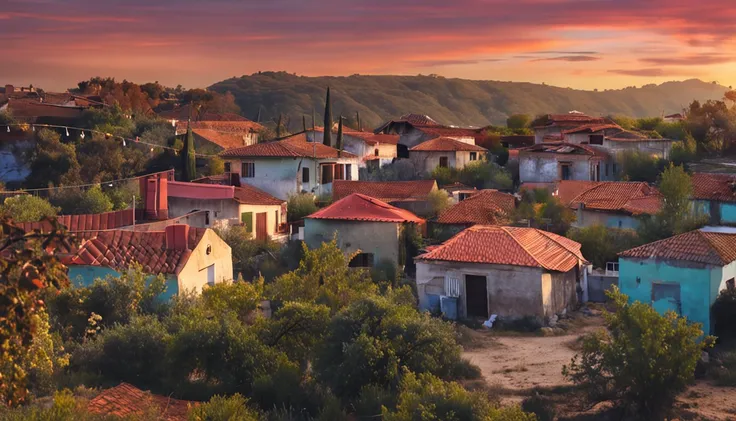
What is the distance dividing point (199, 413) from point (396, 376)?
466cm

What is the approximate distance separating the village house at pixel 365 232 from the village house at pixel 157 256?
292 inches

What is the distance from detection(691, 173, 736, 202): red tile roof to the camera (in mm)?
37156

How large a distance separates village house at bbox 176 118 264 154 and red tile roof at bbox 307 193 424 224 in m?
18.8

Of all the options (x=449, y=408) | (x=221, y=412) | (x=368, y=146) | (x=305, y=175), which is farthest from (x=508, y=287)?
(x=368, y=146)

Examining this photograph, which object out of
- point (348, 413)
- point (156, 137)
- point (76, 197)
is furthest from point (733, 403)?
point (156, 137)

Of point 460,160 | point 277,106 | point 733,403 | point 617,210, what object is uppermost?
point 277,106

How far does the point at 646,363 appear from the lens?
58.0 feet

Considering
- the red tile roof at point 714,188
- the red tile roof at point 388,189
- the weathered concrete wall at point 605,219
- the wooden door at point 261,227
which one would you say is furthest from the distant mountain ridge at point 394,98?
the red tile roof at point 714,188

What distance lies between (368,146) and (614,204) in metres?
18.8

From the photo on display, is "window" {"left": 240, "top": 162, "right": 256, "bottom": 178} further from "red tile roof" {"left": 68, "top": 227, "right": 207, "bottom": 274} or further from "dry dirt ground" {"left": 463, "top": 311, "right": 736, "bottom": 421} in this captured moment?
"dry dirt ground" {"left": 463, "top": 311, "right": 736, "bottom": 421}

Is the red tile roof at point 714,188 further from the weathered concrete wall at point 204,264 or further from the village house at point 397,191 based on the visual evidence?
the weathered concrete wall at point 204,264

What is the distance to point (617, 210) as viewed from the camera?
38.1 metres

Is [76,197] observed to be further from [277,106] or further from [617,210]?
[277,106]

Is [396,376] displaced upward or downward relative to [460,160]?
downward
